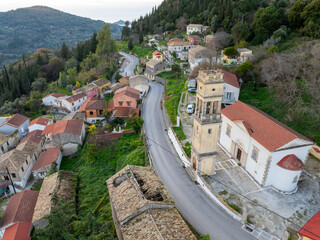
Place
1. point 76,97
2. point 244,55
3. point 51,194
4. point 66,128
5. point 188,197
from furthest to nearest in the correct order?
point 76,97 < point 244,55 < point 66,128 < point 51,194 < point 188,197

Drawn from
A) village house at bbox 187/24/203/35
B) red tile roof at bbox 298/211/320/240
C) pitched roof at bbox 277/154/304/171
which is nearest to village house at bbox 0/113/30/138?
pitched roof at bbox 277/154/304/171

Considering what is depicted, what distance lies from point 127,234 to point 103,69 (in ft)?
196

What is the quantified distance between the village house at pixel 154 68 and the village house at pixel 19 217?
4344 centimetres

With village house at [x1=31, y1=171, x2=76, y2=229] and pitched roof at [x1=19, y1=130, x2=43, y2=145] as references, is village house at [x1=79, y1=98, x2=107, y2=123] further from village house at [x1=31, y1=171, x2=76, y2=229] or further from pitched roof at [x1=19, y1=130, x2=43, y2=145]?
village house at [x1=31, y1=171, x2=76, y2=229]

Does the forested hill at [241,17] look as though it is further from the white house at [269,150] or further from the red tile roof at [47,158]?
the red tile roof at [47,158]

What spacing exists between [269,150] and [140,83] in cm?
3715

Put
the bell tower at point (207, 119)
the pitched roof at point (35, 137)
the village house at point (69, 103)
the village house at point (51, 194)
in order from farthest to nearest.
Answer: the village house at point (69, 103), the pitched roof at point (35, 137), the village house at point (51, 194), the bell tower at point (207, 119)

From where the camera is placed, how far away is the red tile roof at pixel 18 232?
22.9 metres

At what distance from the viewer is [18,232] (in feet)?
76.2

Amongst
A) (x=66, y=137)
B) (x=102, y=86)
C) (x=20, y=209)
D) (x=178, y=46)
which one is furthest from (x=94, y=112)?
(x=178, y=46)

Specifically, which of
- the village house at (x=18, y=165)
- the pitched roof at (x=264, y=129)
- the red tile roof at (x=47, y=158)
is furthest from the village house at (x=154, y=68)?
the pitched roof at (x=264, y=129)

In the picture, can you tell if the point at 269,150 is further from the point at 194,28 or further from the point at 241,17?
the point at 194,28

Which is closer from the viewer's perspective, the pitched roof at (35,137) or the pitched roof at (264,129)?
the pitched roof at (264,129)

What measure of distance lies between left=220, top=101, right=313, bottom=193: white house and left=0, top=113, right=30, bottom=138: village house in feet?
137
